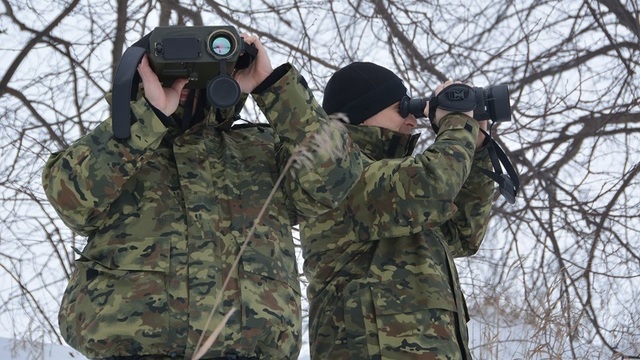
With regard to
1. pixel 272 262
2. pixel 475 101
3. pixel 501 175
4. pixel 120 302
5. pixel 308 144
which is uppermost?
pixel 475 101

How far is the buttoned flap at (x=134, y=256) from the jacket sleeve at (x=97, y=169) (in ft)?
0.23

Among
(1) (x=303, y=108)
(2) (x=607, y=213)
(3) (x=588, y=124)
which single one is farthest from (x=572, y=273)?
(1) (x=303, y=108)

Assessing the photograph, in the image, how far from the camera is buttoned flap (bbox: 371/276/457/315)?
2.50 meters

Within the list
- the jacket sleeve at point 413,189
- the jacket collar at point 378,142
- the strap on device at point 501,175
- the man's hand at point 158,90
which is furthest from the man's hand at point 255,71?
the strap on device at point 501,175

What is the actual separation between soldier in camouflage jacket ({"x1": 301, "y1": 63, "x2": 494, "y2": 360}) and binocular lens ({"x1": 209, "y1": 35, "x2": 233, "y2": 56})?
0.64 meters

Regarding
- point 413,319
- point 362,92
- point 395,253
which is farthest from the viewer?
point 362,92

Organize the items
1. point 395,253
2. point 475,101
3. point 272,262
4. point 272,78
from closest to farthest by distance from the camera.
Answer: point 272,262 → point 272,78 → point 395,253 → point 475,101

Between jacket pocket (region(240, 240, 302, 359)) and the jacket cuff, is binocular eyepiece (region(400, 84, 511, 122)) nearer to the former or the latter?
the jacket cuff

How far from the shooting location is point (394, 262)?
258 centimetres

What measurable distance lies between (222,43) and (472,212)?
A: 39.3 inches

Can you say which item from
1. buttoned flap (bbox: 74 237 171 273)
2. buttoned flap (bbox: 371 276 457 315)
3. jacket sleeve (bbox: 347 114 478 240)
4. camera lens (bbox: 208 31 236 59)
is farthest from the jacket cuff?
buttoned flap (bbox: 371 276 457 315)

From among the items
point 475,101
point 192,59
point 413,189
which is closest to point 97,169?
point 192,59

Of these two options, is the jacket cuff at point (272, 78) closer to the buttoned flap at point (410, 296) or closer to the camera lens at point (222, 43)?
the camera lens at point (222, 43)

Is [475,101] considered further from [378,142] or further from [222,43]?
[222,43]
